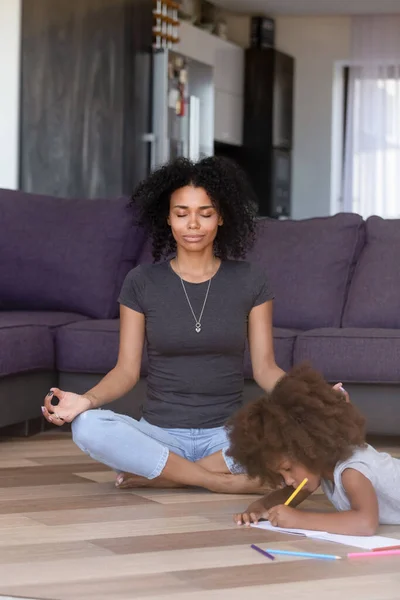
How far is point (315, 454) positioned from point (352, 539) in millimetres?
195

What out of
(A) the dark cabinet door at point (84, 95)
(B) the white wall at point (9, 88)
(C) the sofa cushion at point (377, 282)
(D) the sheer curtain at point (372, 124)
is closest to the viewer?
(C) the sofa cushion at point (377, 282)

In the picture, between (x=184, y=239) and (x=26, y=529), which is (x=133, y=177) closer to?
(x=184, y=239)

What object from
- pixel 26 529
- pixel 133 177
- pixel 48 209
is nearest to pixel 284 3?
pixel 133 177

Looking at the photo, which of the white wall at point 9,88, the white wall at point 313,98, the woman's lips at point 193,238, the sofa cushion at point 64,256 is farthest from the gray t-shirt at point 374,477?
the white wall at point 313,98

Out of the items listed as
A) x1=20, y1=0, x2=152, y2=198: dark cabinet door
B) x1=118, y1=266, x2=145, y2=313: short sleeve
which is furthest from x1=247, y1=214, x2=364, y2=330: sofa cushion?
x1=20, y1=0, x2=152, y2=198: dark cabinet door

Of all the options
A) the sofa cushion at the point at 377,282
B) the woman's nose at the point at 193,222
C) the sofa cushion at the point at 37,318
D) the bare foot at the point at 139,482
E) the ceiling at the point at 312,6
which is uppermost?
the ceiling at the point at 312,6

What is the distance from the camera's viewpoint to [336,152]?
411 inches

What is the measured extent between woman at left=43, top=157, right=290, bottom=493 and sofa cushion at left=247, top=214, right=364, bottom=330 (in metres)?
1.20

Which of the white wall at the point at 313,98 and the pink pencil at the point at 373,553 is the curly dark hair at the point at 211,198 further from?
the white wall at the point at 313,98

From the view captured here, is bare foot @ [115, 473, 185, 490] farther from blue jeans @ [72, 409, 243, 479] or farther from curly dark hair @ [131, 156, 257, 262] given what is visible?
curly dark hair @ [131, 156, 257, 262]

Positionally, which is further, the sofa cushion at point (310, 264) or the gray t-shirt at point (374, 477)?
the sofa cushion at point (310, 264)

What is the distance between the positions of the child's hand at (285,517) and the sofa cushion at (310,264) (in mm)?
1775

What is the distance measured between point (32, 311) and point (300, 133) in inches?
258

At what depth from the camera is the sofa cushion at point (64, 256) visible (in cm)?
433
